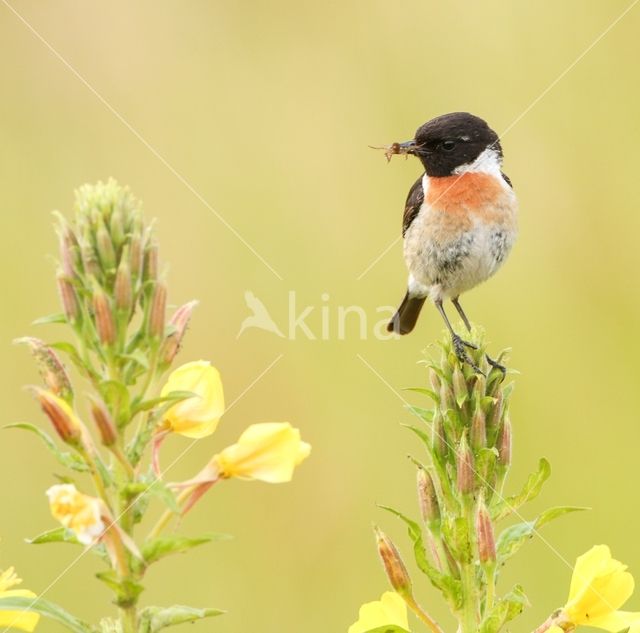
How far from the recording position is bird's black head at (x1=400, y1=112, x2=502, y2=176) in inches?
220

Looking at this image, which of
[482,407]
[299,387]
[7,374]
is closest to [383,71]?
[299,387]

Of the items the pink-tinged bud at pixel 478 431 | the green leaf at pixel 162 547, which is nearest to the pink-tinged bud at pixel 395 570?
the pink-tinged bud at pixel 478 431

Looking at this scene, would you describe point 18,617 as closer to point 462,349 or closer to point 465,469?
point 465,469

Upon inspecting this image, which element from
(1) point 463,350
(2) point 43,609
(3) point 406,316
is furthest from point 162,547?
(3) point 406,316

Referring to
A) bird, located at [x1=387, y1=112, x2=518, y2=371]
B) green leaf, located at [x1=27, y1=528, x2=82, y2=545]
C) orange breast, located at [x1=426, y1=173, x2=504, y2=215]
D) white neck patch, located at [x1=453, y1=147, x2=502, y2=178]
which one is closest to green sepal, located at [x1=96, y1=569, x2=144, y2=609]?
green leaf, located at [x1=27, y1=528, x2=82, y2=545]

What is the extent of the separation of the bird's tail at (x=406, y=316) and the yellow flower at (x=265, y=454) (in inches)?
163

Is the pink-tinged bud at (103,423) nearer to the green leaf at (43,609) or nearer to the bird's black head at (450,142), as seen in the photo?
the green leaf at (43,609)

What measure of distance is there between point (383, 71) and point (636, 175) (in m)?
1.76

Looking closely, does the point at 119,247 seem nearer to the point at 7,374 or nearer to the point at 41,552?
the point at 41,552

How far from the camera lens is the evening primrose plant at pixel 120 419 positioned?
2150 millimetres

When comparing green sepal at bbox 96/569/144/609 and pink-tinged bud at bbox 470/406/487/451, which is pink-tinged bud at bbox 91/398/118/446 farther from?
pink-tinged bud at bbox 470/406/487/451

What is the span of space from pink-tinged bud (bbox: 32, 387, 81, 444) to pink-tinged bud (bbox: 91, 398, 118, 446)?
0.07m

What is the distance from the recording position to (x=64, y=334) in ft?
22.2

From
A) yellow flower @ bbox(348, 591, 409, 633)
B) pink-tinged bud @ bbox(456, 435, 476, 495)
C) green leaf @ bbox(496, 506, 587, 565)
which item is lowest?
yellow flower @ bbox(348, 591, 409, 633)
